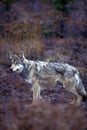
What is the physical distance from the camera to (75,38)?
64.8 ft

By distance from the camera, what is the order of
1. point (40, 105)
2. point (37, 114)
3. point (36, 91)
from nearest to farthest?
point (37, 114)
point (40, 105)
point (36, 91)

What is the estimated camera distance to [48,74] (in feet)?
35.9

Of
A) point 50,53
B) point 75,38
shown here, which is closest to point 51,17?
point 75,38

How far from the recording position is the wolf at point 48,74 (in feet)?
34.4

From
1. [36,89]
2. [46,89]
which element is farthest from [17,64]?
[46,89]

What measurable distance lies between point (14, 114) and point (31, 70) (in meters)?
3.58

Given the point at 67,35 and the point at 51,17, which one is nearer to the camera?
the point at 67,35

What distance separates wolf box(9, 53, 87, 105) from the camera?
10.5 meters

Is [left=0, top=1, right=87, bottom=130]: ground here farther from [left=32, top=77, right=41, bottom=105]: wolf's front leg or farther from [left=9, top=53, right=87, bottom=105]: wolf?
[left=9, top=53, right=87, bottom=105]: wolf

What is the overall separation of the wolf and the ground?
1.29 feet

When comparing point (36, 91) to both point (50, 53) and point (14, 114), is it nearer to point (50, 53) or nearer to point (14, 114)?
point (14, 114)

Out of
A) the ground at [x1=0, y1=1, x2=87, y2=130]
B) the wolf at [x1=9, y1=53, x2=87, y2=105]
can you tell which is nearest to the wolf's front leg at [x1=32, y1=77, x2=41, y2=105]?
the wolf at [x1=9, y1=53, x2=87, y2=105]

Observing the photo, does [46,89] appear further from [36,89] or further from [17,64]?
[17,64]

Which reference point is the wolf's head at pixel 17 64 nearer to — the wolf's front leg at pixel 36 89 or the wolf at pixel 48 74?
the wolf at pixel 48 74
